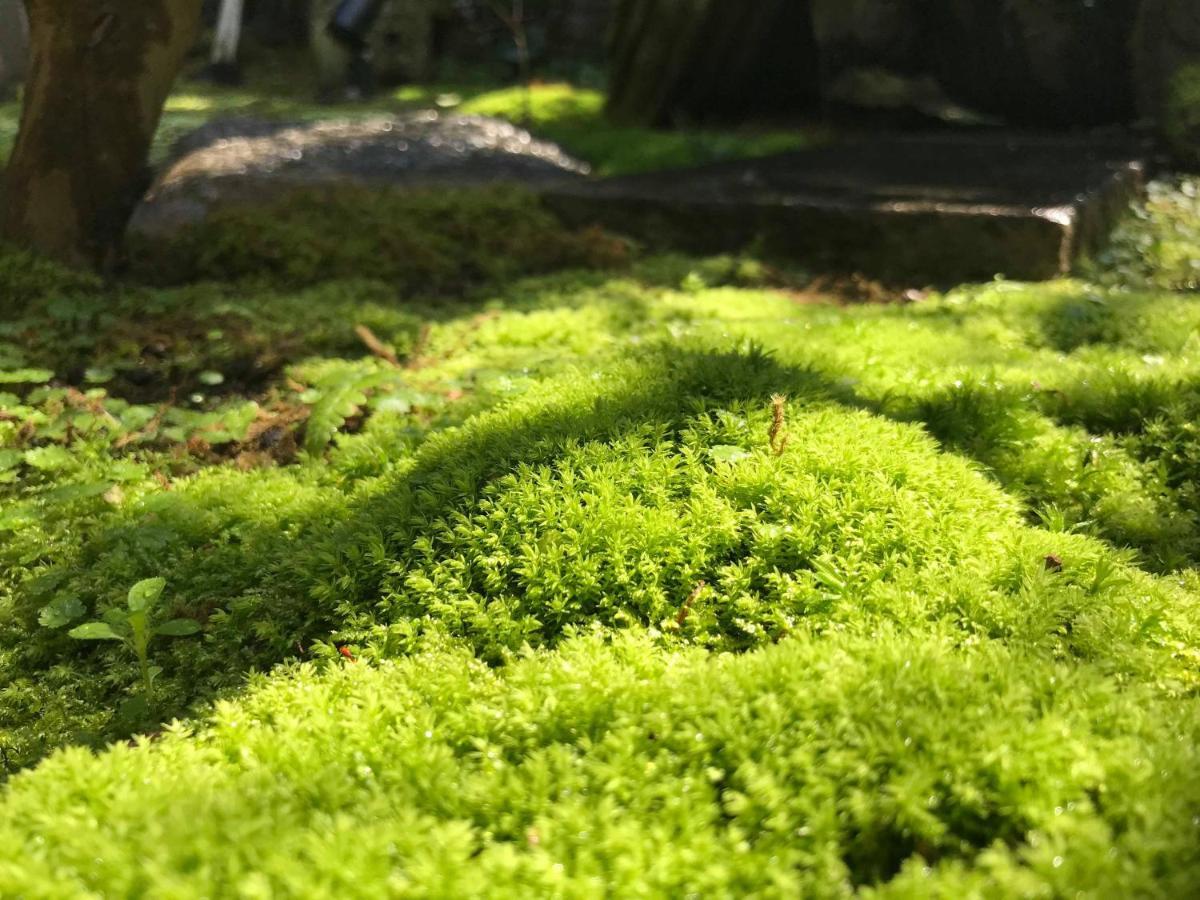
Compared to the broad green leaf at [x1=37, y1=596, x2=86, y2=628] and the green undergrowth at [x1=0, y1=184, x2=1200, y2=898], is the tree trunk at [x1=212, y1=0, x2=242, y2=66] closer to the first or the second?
the green undergrowth at [x1=0, y1=184, x2=1200, y2=898]

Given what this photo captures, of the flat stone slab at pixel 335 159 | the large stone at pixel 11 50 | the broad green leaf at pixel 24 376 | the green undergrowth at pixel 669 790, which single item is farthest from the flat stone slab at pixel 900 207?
the large stone at pixel 11 50

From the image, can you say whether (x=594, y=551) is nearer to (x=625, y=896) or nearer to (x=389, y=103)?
(x=625, y=896)

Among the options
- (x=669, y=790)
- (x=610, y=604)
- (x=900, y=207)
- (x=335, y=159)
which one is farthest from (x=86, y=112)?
(x=669, y=790)

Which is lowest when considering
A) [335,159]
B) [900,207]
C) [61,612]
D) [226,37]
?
[61,612]

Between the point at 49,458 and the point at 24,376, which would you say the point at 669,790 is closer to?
the point at 49,458

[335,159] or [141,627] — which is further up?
[335,159]

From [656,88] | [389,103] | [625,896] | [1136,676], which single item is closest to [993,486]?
[1136,676]
